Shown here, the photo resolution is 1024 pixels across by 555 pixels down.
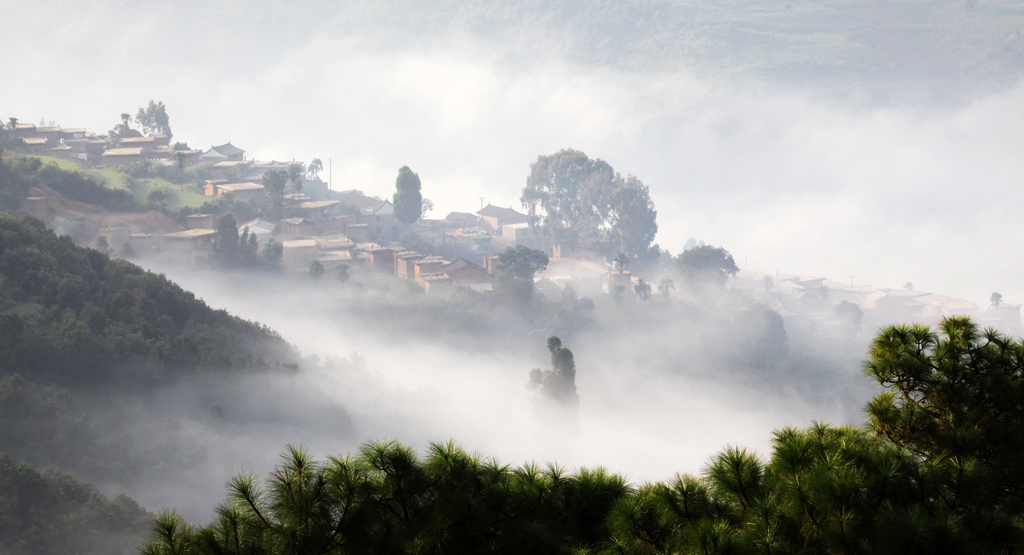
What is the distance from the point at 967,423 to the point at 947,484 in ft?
3.86

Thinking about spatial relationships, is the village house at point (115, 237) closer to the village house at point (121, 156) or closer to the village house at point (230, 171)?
the village house at point (121, 156)

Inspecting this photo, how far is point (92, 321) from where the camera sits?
2197 centimetres

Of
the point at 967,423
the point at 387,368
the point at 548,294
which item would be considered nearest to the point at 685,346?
the point at 548,294

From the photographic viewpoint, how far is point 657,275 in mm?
56781

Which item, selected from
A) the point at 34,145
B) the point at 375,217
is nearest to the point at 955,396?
the point at 375,217

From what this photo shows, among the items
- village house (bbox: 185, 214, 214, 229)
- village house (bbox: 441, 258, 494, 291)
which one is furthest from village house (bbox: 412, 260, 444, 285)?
village house (bbox: 185, 214, 214, 229)

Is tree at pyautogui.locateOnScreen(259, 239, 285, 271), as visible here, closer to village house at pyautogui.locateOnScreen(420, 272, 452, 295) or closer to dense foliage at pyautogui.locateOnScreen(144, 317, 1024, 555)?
village house at pyautogui.locateOnScreen(420, 272, 452, 295)

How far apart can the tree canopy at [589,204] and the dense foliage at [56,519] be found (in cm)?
4793

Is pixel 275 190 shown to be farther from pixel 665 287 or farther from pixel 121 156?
pixel 665 287

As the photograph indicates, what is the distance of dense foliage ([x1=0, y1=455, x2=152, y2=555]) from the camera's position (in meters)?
13.1

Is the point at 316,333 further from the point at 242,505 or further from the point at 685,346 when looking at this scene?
the point at 242,505

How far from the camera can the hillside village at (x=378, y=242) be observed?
41938 millimetres

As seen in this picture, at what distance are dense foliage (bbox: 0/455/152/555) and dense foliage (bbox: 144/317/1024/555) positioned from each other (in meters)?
11.1

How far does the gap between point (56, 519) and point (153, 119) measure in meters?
50.4
